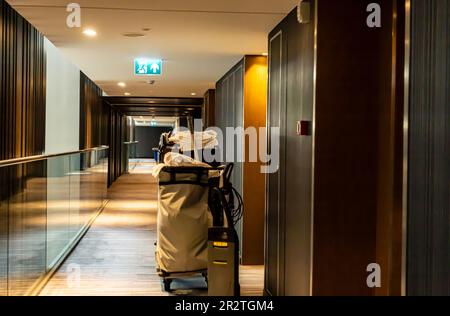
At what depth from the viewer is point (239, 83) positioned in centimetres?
764

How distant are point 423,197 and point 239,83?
566 centimetres

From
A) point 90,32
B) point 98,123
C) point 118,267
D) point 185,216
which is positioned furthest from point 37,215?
point 98,123

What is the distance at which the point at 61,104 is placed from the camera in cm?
1082

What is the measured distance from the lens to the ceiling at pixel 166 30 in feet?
15.4

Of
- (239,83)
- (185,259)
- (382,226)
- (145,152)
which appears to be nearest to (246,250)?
(185,259)

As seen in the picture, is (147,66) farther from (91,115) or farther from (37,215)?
(91,115)

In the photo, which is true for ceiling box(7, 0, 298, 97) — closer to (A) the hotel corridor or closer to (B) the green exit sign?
(B) the green exit sign

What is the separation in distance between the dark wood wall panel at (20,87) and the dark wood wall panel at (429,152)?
4.81 metres

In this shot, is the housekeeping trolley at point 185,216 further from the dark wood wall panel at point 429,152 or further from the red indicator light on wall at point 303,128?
the dark wood wall panel at point 429,152

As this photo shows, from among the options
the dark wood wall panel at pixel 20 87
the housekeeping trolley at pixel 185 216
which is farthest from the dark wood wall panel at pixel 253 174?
the dark wood wall panel at pixel 20 87

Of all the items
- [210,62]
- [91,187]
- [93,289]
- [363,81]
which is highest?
[210,62]

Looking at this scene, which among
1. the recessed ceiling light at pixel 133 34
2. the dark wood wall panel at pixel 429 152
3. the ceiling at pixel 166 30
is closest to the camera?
the dark wood wall panel at pixel 429 152

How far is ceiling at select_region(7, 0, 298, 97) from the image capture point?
469 centimetres
